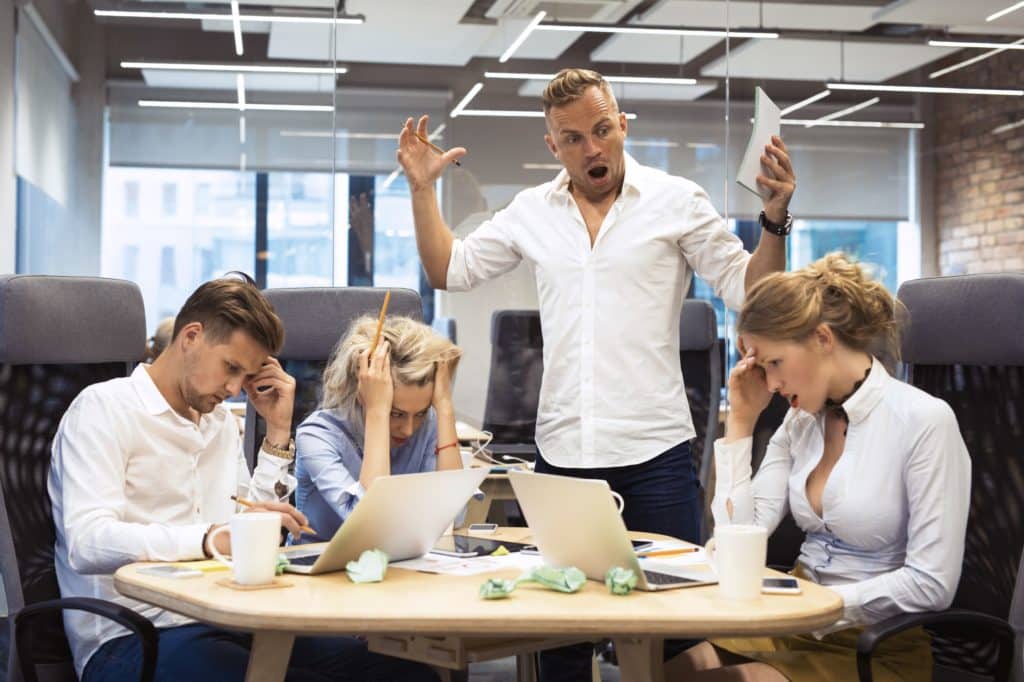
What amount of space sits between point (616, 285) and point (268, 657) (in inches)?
45.5

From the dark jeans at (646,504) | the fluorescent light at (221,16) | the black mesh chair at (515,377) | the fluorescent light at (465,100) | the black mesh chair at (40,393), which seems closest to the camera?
the black mesh chair at (40,393)

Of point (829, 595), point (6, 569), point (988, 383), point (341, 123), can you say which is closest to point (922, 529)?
point (829, 595)

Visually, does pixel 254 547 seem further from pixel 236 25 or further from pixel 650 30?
pixel 650 30

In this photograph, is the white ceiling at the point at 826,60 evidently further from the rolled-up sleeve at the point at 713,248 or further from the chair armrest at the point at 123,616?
the chair armrest at the point at 123,616

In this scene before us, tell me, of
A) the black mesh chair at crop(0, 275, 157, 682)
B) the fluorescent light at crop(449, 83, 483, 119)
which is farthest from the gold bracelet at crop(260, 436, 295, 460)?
the fluorescent light at crop(449, 83, 483, 119)

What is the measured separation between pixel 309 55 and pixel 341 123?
334mm

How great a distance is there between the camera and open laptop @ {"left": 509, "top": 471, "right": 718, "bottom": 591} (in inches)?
62.4

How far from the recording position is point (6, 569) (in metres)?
2.04

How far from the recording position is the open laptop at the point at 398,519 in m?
1.66

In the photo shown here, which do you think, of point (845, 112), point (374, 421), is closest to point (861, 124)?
point (845, 112)

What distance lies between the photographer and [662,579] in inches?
66.1

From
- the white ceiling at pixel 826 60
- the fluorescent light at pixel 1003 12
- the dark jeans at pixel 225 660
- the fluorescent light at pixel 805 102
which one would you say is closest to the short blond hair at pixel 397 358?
the dark jeans at pixel 225 660

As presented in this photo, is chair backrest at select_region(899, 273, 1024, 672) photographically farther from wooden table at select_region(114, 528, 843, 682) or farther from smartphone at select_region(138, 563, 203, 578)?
smartphone at select_region(138, 563, 203, 578)

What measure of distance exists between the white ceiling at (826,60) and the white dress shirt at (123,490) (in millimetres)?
4308
